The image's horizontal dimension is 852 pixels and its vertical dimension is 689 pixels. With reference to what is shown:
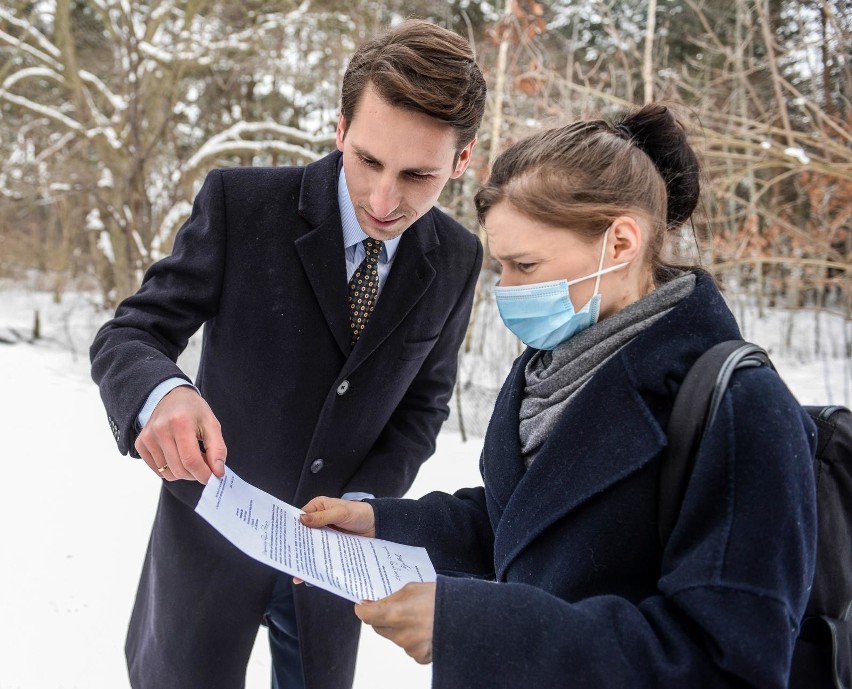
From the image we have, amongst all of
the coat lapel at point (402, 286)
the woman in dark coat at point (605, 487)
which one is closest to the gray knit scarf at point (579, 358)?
the woman in dark coat at point (605, 487)

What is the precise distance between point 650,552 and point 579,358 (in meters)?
0.33

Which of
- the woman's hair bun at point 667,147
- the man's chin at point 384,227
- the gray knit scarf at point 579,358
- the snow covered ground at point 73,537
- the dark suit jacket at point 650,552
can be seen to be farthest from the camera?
the snow covered ground at point 73,537

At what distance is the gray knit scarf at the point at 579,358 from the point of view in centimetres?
113

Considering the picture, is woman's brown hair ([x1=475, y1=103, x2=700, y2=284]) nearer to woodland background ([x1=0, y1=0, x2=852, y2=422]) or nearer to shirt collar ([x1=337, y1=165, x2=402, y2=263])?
shirt collar ([x1=337, y1=165, x2=402, y2=263])

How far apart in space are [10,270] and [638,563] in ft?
64.1

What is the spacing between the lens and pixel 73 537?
12.8 feet

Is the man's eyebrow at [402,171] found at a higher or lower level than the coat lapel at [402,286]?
higher

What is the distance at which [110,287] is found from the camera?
38.2ft

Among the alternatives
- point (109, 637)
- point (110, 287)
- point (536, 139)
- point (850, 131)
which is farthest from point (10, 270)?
point (536, 139)

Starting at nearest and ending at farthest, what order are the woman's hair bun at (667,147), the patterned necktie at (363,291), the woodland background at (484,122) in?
the woman's hair bun at (667,147) < the patterned necktie at (363,291) < the woodland background at (484,122)

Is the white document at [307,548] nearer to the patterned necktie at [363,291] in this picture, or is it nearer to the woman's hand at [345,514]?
the woman's hand at [345,514]

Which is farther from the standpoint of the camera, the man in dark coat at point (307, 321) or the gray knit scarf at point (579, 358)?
the man in dark coat at point (307, 321)

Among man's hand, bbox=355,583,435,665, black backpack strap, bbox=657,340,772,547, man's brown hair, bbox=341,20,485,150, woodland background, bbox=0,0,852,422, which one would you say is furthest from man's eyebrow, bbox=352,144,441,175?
woodland background, bbox=0,0,852,422

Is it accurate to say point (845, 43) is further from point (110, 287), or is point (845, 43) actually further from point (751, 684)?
point (110, 287)
